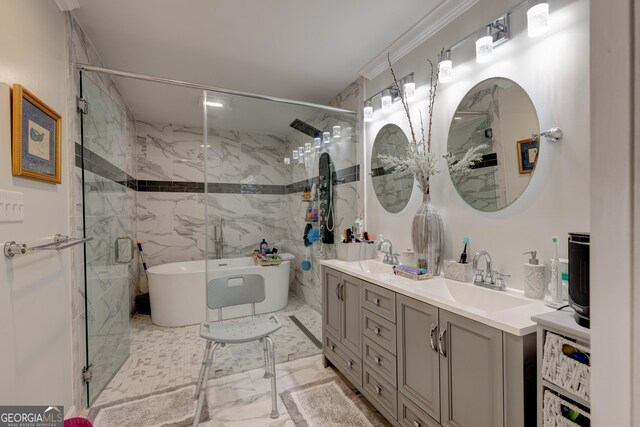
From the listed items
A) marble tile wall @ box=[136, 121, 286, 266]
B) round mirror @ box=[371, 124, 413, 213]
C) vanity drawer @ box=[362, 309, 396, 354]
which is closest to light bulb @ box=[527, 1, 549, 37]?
round mirror @ box=[371, 124, 413, 213]

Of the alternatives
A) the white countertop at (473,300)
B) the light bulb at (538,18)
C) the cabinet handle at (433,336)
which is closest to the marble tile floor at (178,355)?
the white countertop at (473,300)

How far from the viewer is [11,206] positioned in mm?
1131

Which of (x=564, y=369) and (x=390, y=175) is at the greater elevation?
(x=390, y=175)

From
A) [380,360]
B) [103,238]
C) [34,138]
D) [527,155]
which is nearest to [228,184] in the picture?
[103,238]

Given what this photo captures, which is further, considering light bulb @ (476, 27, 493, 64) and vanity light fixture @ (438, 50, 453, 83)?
vanity light fixture @ (438, 50, 453, 83)

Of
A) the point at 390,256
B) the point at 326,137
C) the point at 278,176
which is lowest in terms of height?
the point at 390,256

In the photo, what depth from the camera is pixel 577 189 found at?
3.95ft

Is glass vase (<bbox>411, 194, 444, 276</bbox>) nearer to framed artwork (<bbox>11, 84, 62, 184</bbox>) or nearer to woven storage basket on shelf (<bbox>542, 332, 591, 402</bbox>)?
woven storage basket on shelf (<bbox>542, 332, 591, 402</bbox>)

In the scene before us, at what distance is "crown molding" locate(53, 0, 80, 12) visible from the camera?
1.59 metres

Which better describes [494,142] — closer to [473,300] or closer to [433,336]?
[473,300]

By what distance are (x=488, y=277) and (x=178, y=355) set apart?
2.56 meters

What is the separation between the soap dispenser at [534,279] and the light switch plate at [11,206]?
222 centimetres

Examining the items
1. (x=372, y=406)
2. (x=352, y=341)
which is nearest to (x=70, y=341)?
(x=352, y=341)

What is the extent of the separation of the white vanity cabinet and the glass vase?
0.39m
